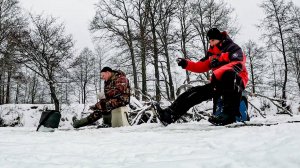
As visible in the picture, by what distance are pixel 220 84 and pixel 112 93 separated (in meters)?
2.36

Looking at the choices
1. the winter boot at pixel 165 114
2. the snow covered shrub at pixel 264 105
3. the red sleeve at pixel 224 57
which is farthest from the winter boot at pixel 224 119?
the snow covered shrub at pixel 264 105

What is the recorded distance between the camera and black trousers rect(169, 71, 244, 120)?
10.1 ft

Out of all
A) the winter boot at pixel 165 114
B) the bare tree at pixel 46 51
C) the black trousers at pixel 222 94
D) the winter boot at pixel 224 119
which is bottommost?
the winter boot at pixel 224 119

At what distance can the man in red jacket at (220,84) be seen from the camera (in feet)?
10.1

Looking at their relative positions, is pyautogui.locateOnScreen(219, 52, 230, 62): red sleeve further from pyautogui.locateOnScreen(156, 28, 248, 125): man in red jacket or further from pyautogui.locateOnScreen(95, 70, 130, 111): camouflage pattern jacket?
pyautogui.locateOnScreen(95, 70, 130, 111): camouflage pattern jacket

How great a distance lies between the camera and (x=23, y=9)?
59.0 feet

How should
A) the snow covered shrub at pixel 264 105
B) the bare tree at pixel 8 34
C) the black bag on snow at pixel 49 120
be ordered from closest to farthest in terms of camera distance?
the black bag on snow at pixel 49 120
the snow covered shrub at pixel 264 105
the bare tree at pixel 8 34

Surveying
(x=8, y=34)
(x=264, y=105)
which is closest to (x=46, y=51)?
(x=8, y=34)

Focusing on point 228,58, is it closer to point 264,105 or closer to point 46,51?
point 264,105

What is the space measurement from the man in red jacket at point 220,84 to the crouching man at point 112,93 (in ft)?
5.39

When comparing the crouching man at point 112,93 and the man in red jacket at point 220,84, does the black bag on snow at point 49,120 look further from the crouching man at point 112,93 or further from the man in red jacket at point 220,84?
the man in red jacket at point 220,84

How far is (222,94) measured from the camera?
3.21 m

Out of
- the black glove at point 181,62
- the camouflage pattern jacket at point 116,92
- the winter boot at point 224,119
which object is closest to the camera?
the winter boot at point 224,119

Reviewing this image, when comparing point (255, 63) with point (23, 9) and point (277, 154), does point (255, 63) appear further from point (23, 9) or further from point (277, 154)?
point (277, 154)
